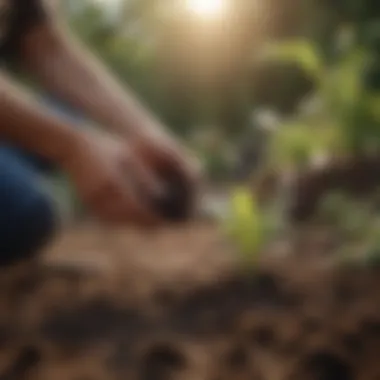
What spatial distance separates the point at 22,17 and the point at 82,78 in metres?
0.08

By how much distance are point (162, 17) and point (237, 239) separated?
22cm

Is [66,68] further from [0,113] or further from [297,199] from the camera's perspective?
[297,199]

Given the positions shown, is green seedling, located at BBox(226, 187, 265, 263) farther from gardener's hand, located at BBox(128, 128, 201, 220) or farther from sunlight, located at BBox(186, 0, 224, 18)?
sunlight, located at BBox(186, 0, 224, 18)

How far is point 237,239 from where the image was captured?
704 mm

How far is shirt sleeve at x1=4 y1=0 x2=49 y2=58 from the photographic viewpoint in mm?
747

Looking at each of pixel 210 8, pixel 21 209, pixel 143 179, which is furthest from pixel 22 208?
pixel 210 8

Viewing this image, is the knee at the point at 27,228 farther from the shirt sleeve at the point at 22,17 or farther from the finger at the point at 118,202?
the shirt sleeve at the point at 22,17

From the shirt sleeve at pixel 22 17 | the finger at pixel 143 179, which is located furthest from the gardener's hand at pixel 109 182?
the shirt sleeve at pixel 22 17

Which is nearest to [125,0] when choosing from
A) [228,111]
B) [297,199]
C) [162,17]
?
[162,17]

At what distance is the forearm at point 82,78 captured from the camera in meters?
0.74

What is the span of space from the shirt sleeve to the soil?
0.61ft

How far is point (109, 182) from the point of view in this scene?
70 cm

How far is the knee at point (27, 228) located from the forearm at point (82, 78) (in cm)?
10

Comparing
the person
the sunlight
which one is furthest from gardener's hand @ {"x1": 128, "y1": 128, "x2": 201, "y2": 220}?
the sunlight
